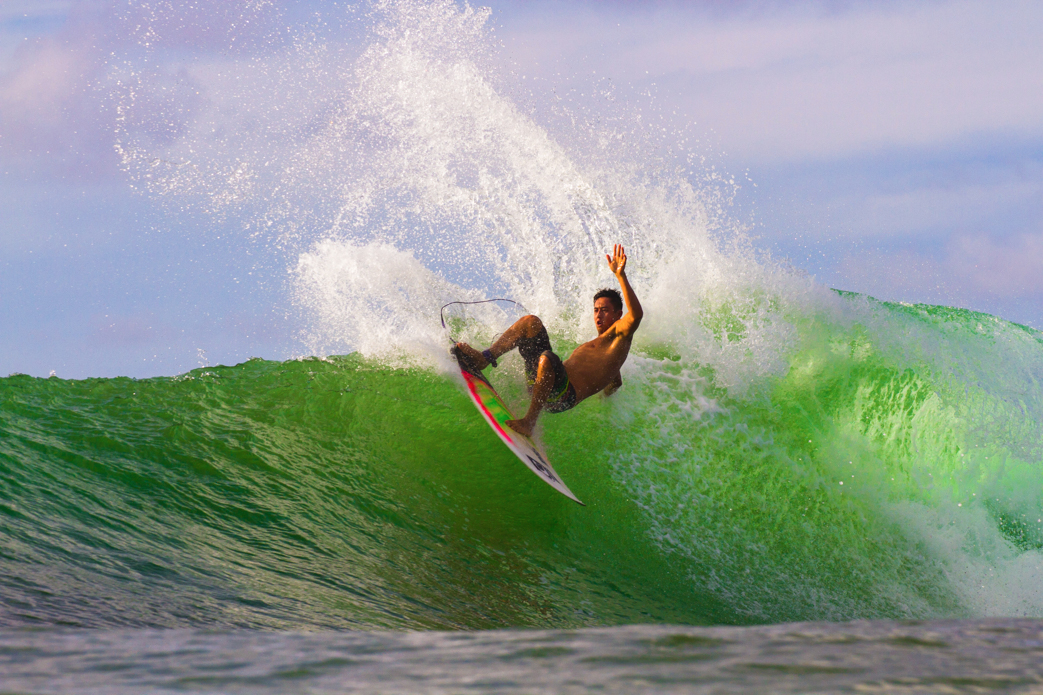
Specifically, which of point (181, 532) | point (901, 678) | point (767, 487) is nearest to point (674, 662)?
point (901, 678)

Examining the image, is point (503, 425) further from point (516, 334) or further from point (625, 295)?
point (625, 295)

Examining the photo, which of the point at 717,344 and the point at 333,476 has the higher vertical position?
the point at 717,344

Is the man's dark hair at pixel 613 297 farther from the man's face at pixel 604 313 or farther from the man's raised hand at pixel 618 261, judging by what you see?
the man's raised hand at pixel 618 261

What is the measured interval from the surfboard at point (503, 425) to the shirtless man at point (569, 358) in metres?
0.07

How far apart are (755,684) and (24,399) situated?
6.78m

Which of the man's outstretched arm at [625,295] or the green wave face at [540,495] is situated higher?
the man's outstretched arm at [625,295]

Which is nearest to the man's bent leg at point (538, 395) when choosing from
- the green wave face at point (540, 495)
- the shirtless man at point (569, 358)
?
the shirtless man at point (569, 358)

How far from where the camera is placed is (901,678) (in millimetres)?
1902

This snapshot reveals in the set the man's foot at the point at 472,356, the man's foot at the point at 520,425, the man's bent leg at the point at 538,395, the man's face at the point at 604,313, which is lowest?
the man's foot at the point at 520,425

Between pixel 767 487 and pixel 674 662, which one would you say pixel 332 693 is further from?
pixel 767 487

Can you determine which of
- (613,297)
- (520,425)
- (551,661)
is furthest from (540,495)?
(551,661)

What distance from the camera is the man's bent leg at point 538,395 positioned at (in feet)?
18.7

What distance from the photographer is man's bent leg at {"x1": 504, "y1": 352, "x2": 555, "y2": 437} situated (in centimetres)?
570

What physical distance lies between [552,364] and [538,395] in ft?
1.01
